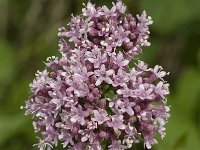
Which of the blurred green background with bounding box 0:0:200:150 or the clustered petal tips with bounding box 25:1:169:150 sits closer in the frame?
the clustered petal tips with bounding box 25:1:169:150

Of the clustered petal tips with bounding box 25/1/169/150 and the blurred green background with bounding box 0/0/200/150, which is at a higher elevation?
the blurred green background with bounding box 0/0/200/150

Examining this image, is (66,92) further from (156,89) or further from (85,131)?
(156,89)

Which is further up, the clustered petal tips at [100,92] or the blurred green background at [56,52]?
the blurred green background at [56,52]

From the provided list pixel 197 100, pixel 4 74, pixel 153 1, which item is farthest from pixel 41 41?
pixel 197 100

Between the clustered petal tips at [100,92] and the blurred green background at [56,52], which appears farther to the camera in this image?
the blurred green background at [56,52]
